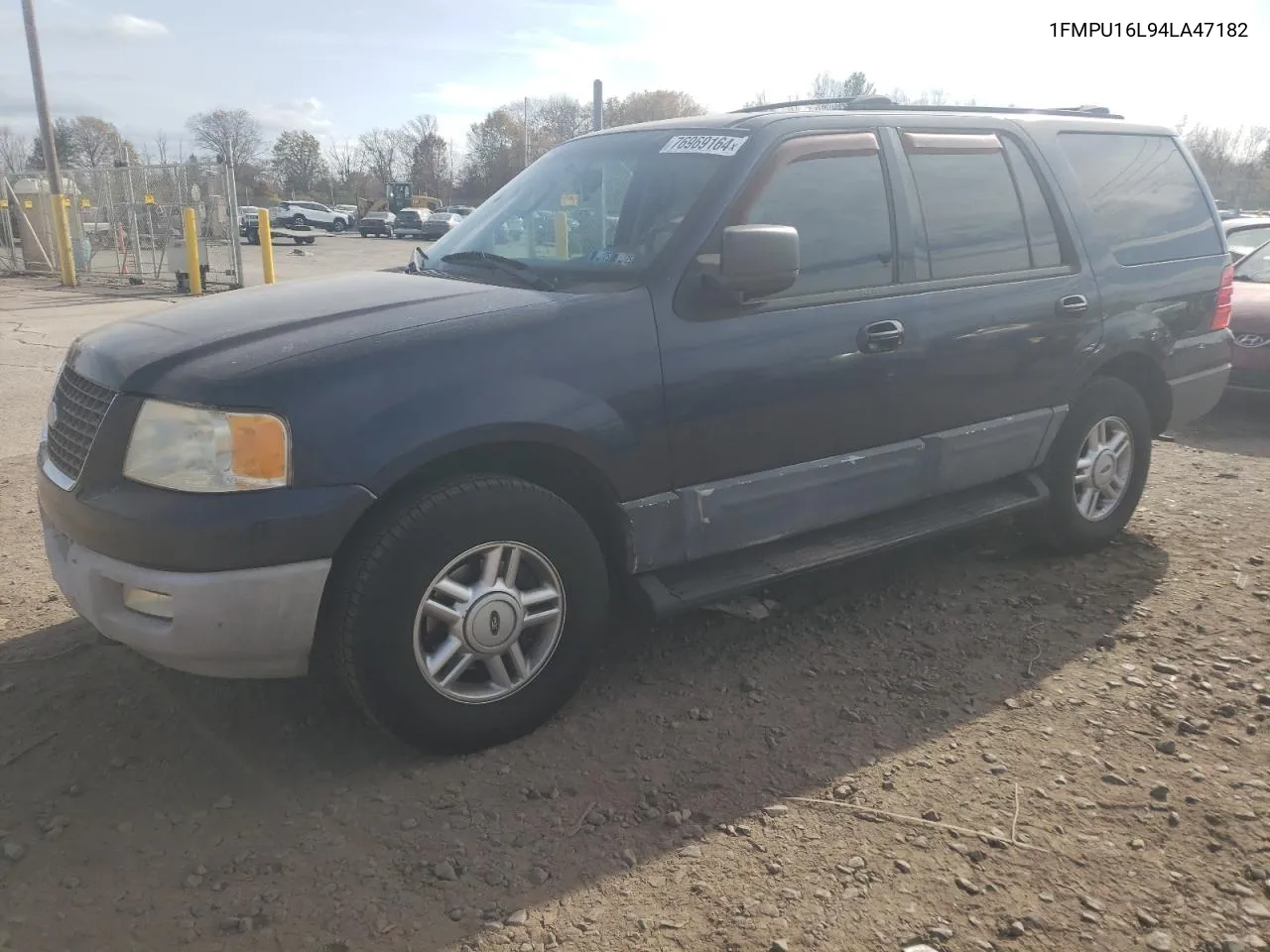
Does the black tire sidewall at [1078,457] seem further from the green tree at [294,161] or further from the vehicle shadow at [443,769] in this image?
the green tree at [294,161]

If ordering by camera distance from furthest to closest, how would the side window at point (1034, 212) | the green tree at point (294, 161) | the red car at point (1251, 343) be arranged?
the green tree at point (294, 161) → the red car at point (1251, 343) → the side window at point (1034, 212)

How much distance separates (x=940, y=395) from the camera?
3.86 m

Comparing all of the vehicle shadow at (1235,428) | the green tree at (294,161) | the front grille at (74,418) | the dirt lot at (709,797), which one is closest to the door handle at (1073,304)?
the dirt lot at (709,797)

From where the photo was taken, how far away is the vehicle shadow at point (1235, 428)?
7.15 m

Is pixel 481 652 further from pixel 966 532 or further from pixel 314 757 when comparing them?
pixel 966 532

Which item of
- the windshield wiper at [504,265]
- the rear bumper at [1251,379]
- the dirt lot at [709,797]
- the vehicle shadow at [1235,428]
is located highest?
the windshield wiper at [504,265]

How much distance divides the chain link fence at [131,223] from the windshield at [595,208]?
14620 millimetres

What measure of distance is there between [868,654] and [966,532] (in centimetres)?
168

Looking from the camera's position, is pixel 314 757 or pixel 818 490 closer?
pixel 314 757

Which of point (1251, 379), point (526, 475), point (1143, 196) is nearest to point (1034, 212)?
point (1143, 196)

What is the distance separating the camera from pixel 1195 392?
4.98 meters

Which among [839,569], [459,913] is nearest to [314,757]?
[459,913]

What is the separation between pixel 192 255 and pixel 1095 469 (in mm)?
16336

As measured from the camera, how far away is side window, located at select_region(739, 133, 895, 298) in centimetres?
347
